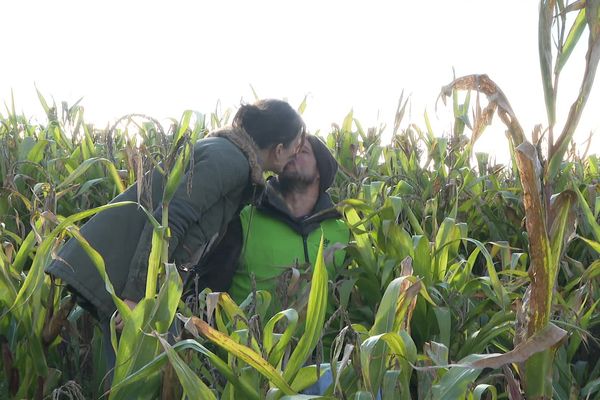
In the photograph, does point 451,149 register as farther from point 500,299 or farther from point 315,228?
point 500,299

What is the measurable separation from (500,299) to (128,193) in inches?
38.3

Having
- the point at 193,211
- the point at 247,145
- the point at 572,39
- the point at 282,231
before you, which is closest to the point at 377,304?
the point at 193,211

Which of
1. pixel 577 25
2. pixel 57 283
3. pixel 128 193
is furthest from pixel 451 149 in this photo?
pixel 577 25

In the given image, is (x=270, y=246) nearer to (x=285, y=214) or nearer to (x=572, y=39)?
(x=285, y=214)

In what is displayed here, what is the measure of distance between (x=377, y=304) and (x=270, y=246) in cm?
82

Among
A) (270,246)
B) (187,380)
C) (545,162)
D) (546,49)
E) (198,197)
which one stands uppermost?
(546,49)

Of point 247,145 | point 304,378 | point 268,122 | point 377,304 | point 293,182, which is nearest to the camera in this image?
point 304,378

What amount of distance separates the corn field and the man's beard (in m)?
0.30

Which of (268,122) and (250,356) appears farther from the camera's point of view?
(268,122)

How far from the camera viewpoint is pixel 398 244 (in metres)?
2.13

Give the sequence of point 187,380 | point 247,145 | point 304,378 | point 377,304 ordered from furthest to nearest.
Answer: point 247,145 < point 377,304 < point 304,378 < point 187,380

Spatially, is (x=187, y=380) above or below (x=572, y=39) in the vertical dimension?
below

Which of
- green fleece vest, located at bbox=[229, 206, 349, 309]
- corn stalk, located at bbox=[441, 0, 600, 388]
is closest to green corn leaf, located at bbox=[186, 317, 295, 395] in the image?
corn stalk, located at bbox=[441, 0, 600, 388]

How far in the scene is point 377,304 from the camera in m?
1.90
